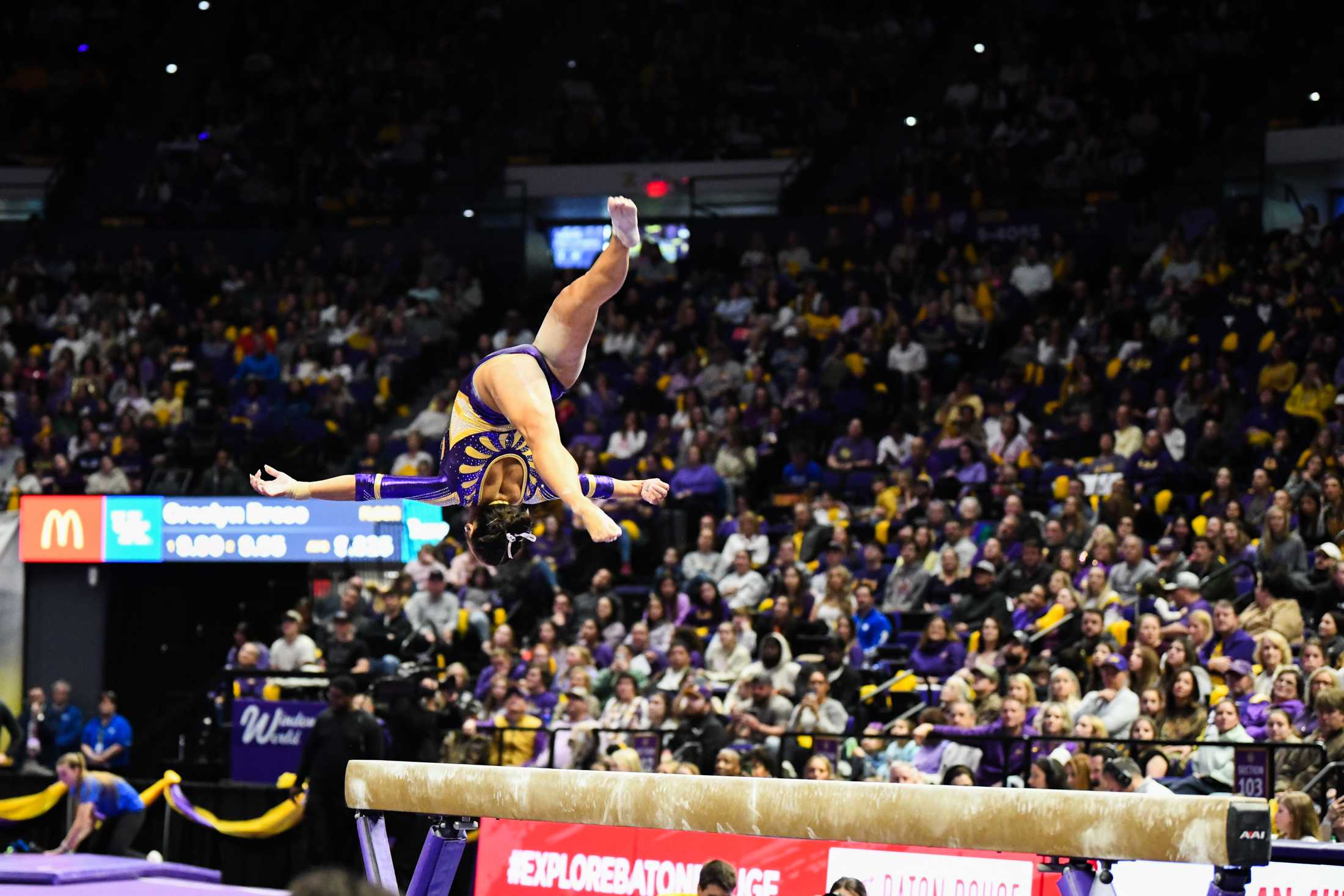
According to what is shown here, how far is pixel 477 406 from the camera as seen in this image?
674 cm

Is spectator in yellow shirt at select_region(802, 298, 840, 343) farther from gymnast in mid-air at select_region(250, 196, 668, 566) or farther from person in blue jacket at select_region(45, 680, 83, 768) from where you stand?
Result: gymnast in mid-air at select_region(250, 196, 668, 566)

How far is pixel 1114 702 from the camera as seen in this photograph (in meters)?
10.9

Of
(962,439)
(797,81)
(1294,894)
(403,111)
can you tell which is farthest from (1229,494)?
(403,111)

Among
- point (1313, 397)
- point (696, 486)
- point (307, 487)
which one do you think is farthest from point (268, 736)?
point (1313, 397)

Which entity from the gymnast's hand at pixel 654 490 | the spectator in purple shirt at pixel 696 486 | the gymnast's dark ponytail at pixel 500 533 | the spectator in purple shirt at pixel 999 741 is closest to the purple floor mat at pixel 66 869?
the spectator in purple shirt at pixel 999 741

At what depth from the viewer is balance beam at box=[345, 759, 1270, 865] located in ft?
15.4

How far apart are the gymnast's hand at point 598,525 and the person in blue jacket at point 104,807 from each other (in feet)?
28.4

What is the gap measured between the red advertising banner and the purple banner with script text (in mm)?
2706

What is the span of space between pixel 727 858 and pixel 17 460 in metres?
11.2

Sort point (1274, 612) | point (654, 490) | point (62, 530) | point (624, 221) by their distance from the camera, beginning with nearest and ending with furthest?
point (654, 490)
point (624, 221)
point (1274, 612)
point (62, 530)

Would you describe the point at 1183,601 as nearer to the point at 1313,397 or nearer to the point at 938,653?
the point at 938,653

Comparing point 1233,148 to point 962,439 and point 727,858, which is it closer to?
point 962,439

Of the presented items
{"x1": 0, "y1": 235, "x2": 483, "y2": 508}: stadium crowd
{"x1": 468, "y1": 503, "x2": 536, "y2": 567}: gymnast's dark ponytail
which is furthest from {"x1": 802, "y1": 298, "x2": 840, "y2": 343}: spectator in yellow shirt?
{"x1": 468, "y1": 503, "x2": 536, "y2": 567}: gymnast's dark ponytail

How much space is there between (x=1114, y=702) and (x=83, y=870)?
6.99m
